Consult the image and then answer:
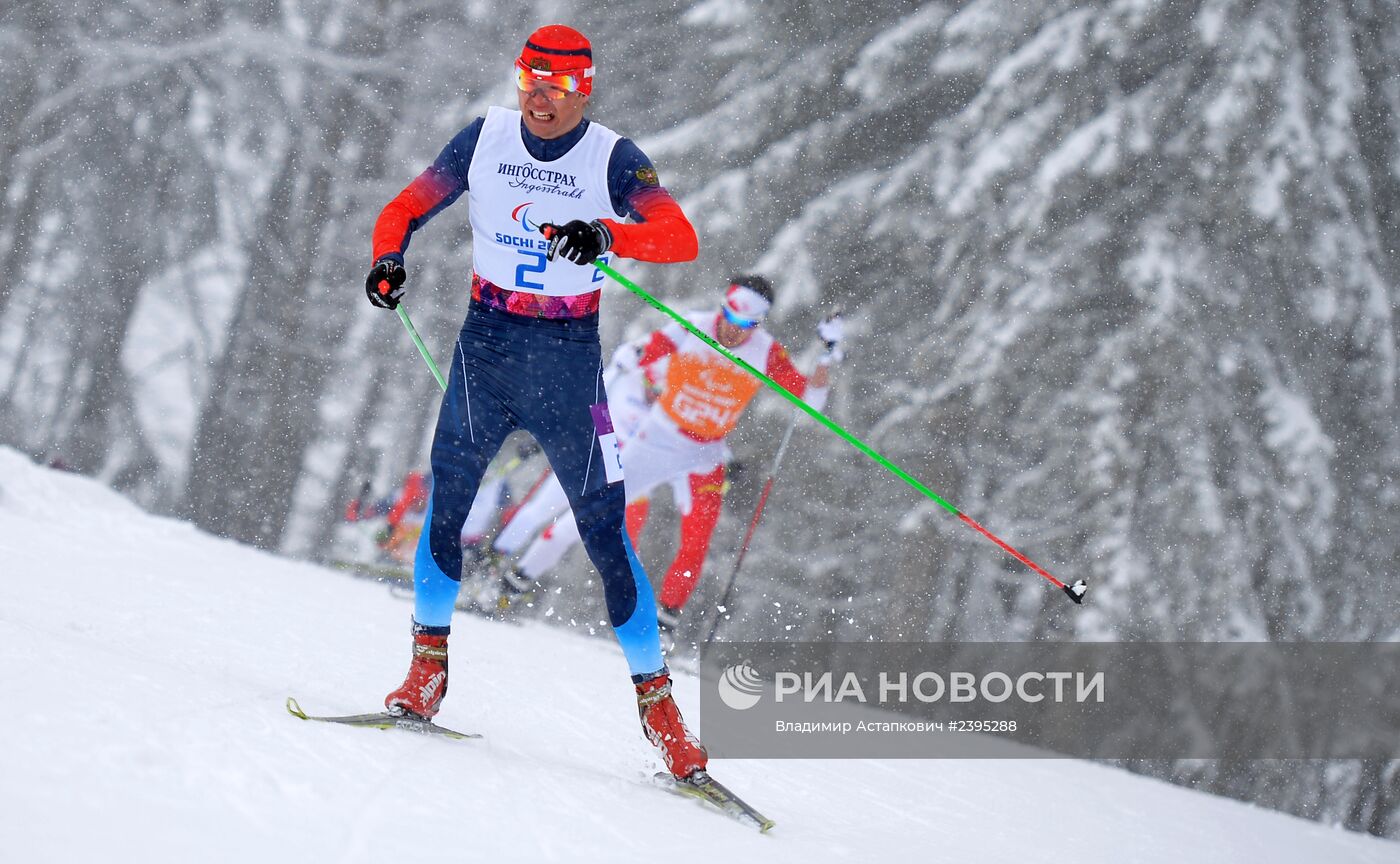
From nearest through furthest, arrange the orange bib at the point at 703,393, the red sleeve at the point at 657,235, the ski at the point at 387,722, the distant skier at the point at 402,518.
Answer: the ski at the point at 387,722 < the red sleeve at the point at 657,235 < the orange bib at the point at 703,393 < the distant skier at the point at 402,518

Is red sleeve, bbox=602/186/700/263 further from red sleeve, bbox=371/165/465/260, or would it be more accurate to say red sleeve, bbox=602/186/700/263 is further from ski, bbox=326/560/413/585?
ski, bbox=326/560/413/585

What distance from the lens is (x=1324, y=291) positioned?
10945mm

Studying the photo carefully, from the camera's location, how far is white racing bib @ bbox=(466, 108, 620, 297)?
3971 millimetres

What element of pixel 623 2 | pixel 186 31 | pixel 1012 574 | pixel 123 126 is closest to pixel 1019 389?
pixel 1012 574

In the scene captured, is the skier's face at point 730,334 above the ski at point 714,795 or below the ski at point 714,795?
above

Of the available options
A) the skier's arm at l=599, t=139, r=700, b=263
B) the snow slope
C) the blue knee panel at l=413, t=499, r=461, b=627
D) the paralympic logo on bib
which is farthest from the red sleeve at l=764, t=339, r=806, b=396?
the blue knee panel at l=413, t=499, r=461, b=627

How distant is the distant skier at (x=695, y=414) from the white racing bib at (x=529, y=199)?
11.5 ft

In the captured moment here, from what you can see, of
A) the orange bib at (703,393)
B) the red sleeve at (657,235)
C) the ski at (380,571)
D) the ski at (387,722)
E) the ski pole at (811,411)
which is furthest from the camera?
the ski at (380,571)

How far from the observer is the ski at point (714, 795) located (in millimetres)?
3643

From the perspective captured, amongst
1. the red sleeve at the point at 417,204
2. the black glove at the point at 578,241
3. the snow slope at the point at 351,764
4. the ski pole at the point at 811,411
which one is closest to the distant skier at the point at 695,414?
the snow slope at the point at 351,764

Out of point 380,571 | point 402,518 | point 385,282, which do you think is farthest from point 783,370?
point 402,518

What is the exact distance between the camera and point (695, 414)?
778 cm

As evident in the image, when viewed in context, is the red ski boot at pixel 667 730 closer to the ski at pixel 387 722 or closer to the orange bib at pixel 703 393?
the ski at pixel 387 722

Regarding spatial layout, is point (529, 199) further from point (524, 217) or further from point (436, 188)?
point (436, 188)
